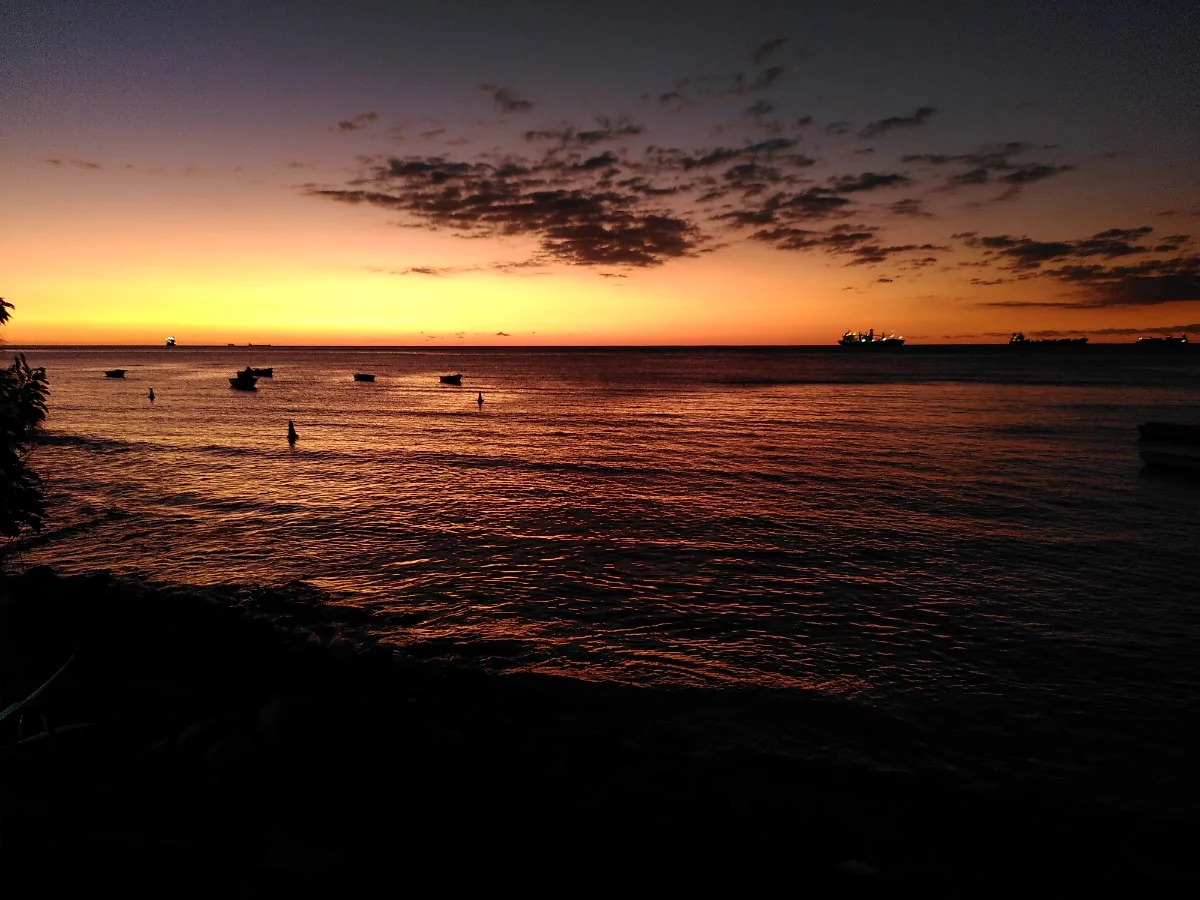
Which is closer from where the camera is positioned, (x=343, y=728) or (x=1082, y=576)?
(x=343, y=728)

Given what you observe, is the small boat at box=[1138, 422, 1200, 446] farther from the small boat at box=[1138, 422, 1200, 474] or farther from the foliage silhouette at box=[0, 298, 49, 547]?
the foliage silhouette at box=[0, 298, 49, 547]

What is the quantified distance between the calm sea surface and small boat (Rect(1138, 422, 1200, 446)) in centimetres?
192

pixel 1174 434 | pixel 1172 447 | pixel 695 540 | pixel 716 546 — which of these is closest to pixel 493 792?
pixel 716 546

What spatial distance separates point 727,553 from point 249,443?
123 feet

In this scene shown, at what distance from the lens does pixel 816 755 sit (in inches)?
386

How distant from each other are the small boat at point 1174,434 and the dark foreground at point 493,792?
33.4 metres

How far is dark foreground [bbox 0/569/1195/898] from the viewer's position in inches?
→ 248

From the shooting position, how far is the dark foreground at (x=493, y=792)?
6.30 m

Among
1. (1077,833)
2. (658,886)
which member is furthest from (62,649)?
(1077,833)

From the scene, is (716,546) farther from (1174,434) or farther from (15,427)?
Result: (1174,434)

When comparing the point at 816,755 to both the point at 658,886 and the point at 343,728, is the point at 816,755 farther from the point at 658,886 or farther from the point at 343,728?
the point at 343,728

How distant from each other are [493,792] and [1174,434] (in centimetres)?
4182

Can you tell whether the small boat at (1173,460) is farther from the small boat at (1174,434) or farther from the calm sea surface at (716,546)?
the small boat at (1174,434)

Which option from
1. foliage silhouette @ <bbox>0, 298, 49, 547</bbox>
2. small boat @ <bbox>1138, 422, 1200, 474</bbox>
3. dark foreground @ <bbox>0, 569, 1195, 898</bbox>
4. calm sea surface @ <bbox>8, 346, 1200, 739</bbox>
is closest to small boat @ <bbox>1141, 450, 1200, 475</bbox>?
small boat @ <bbox>1138, 422, 1200, 474</bbox>
